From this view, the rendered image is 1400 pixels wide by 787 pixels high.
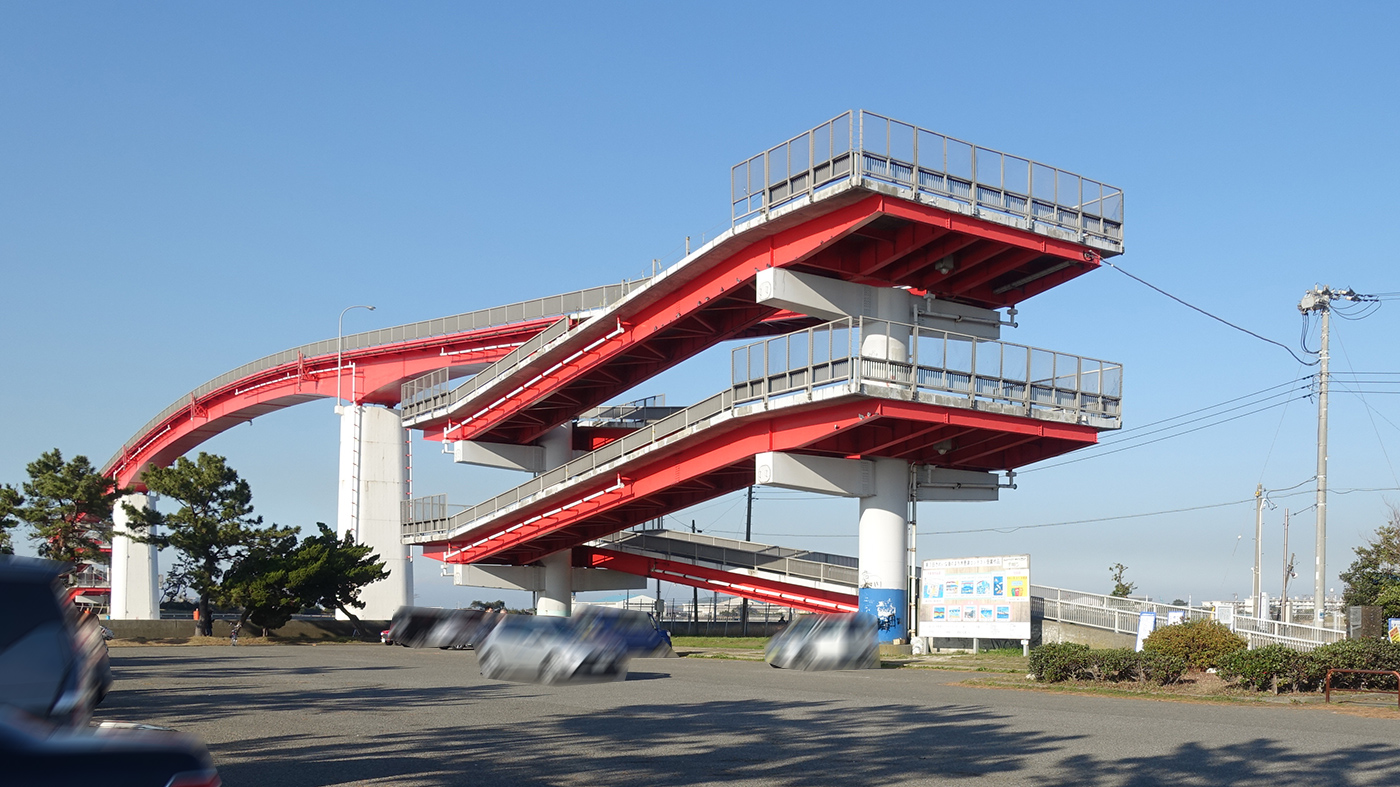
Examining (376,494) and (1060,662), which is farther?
(376,494)

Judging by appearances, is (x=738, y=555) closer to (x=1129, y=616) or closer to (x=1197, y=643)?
(x=1129, y=616)

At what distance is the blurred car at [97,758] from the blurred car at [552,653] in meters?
19.7

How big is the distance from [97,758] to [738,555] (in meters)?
41.3

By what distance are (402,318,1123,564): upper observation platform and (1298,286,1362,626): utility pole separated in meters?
7.01

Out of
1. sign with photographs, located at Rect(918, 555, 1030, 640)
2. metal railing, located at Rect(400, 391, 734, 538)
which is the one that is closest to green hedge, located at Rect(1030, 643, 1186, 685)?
sign with photographs, located at Rect(918, 555, 1030, 640)

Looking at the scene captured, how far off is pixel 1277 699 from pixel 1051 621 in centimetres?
1595

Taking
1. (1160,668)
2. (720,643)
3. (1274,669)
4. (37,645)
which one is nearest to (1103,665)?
(1160,668)

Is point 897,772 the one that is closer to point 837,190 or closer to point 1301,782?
point 1301,782

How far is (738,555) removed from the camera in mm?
45250

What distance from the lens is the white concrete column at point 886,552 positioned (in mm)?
37156

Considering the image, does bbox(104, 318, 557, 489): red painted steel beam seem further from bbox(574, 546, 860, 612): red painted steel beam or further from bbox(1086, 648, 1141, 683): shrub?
bbox(1086, 648, 1141, 683): shrub

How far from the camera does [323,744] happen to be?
42.6 feet

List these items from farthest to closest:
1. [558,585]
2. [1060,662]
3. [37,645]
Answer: [558,585] → [1060,662] → [37,645]

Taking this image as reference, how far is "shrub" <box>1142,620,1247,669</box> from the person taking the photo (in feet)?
78.6
